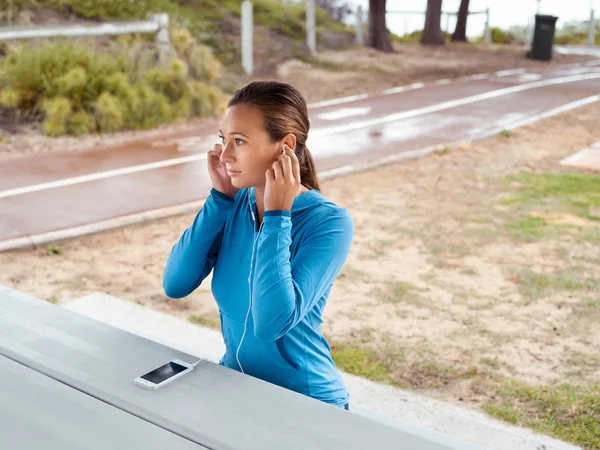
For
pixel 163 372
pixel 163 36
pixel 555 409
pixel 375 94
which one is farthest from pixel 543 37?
pixel 163 372

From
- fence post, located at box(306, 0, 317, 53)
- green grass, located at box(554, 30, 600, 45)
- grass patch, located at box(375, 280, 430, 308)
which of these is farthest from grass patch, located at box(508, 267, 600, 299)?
green grass, located at box(554, 30, 600, 45)

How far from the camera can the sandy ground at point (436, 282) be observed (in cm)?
421

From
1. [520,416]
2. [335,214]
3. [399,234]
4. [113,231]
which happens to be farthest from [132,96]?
[335,214]

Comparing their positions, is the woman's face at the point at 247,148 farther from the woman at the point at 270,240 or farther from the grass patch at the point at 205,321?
the grass patch at the point at 205,321

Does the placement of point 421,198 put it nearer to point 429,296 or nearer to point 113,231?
point 429,296

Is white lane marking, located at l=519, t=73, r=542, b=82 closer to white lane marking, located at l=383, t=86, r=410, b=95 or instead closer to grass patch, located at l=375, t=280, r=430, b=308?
white lane marking, located at l=383, t=86, r=410, b=95

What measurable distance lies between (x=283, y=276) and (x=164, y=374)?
0.42 metres

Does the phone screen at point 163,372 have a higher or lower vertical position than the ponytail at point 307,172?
lower

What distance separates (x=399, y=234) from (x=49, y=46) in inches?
239

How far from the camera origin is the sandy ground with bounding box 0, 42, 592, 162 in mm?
9312

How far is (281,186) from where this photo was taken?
208 cm

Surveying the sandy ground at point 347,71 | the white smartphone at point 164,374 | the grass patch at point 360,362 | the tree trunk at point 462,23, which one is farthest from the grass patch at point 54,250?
the tree trunk at point 462,23

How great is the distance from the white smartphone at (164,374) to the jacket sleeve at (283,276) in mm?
281

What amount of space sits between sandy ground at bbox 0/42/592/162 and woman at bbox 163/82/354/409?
6.88 metres
